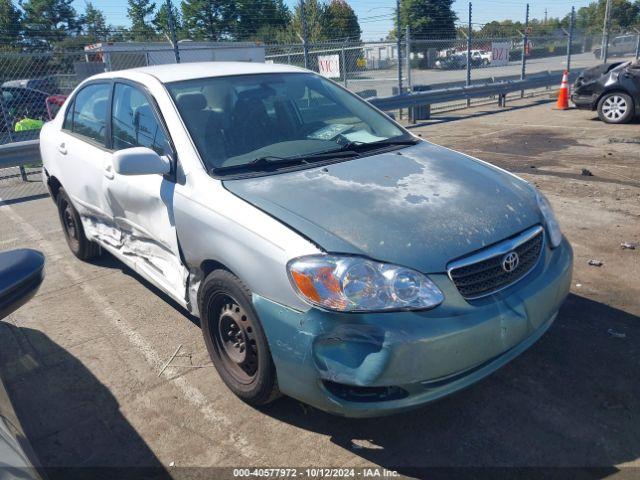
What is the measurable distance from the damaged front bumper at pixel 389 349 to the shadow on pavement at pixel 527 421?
1.11 ft

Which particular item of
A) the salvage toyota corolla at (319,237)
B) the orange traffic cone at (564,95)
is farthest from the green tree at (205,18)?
the salvage toyota corolla at (319,237)

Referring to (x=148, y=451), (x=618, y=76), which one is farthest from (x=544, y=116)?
(x=148, y=451)

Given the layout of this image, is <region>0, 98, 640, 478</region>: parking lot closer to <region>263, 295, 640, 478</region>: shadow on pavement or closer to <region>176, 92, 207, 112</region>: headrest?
<region>263, 295, 640, 478</region>: shadow on pavement

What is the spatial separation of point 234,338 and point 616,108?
11.4 meters

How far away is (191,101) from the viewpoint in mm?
3547

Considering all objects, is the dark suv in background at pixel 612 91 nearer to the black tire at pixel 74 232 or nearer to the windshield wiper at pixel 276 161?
the windshield wiper at pixel 276 161

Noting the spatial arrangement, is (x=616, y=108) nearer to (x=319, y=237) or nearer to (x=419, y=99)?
(x=419, y=99)

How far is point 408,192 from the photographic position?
2963mm

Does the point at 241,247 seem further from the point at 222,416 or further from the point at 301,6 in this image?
the point at 301,6

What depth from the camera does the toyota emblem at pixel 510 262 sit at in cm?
264

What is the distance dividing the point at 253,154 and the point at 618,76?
10.4m

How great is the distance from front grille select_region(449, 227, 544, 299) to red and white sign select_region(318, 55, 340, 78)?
13755 millimetres

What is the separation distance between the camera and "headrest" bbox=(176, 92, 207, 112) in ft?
11.4

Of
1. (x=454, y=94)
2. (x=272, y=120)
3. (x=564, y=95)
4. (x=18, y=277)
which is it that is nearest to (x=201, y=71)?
(x=272, y=120)
